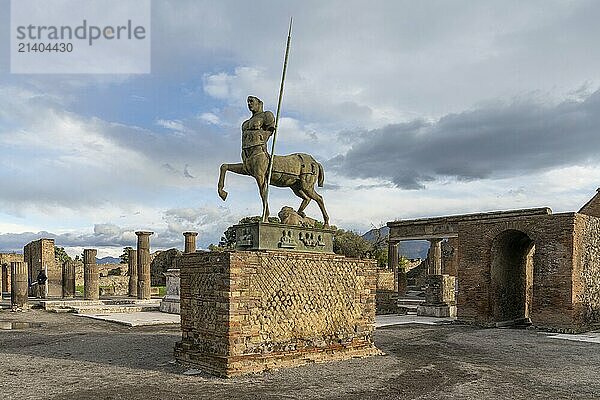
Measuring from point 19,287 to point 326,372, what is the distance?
18384 mm

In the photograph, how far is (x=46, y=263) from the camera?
119ft

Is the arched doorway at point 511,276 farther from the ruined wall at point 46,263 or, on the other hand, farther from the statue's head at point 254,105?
the ruined wall at point 46,263

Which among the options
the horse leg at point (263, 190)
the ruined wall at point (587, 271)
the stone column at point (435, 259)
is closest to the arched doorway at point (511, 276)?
the ruined wall at point (587, 271)

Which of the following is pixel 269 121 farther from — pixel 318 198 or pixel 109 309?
pixel 109 309

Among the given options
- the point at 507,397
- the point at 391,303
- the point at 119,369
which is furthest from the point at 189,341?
the point at 391,303

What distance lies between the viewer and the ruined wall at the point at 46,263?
118 feet

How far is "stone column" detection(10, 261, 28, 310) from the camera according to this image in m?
23.0

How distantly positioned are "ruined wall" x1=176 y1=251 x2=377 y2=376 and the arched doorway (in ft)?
29.4

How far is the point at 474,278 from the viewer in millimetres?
18641

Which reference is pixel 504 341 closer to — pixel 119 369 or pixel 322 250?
pixel 322 250

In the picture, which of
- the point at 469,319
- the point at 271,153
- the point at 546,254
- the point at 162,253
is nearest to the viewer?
the point at 271,153

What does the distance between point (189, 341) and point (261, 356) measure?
1.33 metres

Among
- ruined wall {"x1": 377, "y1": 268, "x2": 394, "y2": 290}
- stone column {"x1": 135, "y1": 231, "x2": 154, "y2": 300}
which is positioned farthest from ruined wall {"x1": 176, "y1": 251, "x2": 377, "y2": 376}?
stone column {"x1": 135, "y1": 231, "x2": 154, "y2": 300}

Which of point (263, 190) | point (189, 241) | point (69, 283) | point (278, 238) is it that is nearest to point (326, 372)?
point (278, 238)
